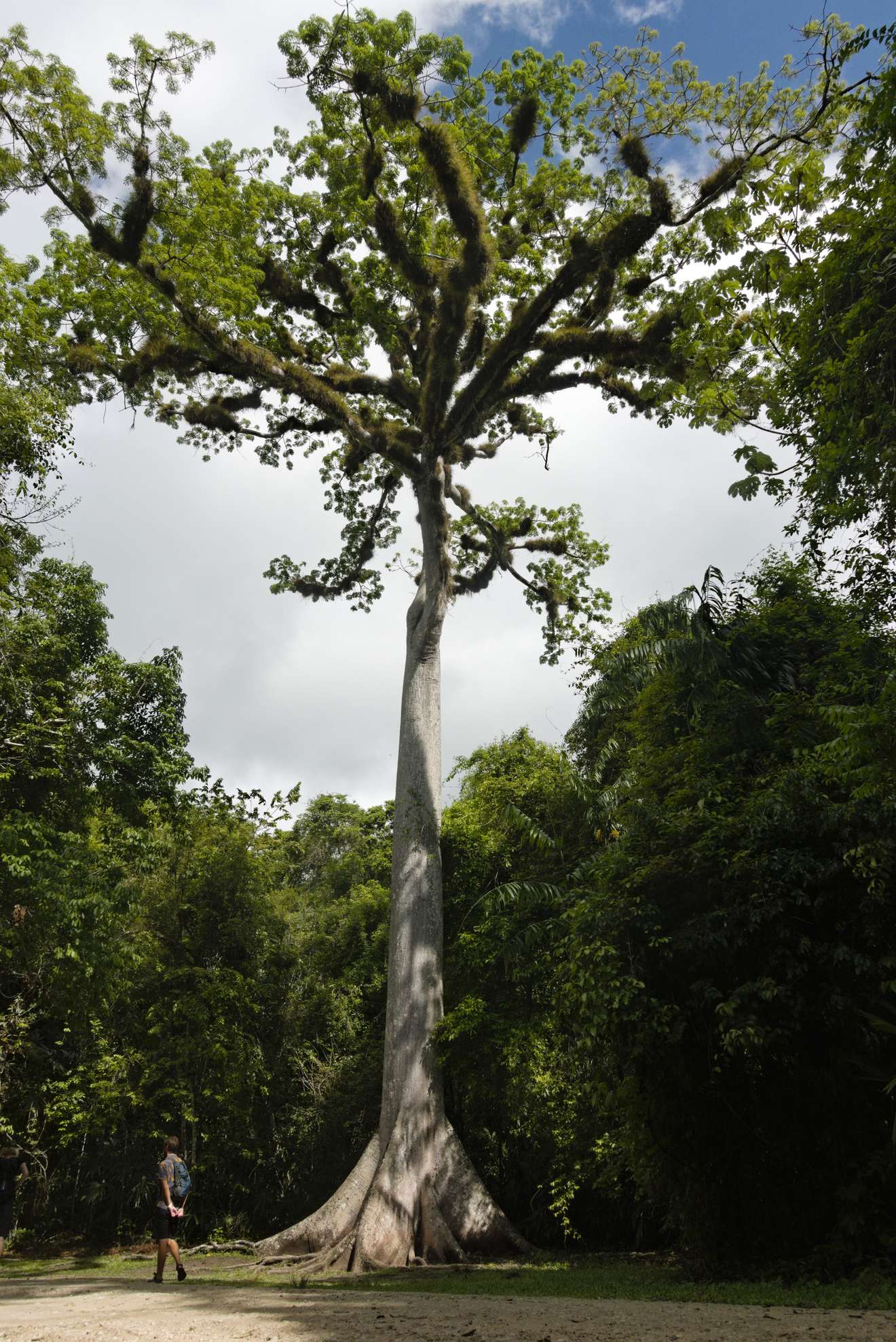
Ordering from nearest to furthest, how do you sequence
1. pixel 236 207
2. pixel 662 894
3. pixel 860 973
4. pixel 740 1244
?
pixel 860 973 → pixel 740 1244 → pixel 662 894 → pixel 236 207

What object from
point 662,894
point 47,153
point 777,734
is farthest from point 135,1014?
point 47,153

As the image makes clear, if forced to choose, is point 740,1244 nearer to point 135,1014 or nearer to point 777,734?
point 777,734

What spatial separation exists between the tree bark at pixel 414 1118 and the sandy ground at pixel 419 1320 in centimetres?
329

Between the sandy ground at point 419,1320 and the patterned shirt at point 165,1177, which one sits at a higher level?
the patterned shirt at point 165,1177

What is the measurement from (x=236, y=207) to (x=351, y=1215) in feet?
43.6

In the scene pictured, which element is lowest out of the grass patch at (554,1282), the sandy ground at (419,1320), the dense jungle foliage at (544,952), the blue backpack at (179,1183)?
the grass patch at (554,1282)

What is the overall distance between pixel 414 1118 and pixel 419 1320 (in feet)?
19.8

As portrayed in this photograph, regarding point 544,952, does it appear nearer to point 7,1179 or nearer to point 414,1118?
point 414,1118

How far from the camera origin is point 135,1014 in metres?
16.2

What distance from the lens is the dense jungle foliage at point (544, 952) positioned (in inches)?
289

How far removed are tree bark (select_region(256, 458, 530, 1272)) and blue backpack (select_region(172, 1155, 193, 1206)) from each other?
1.91m

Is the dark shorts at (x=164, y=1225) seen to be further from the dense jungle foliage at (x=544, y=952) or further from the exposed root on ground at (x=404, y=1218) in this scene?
the dense jungle foliage at (x=544, y=952)

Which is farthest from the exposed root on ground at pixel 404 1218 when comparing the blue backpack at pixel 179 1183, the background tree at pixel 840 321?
the background tree at pixel 840 321

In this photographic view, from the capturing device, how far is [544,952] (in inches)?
497
